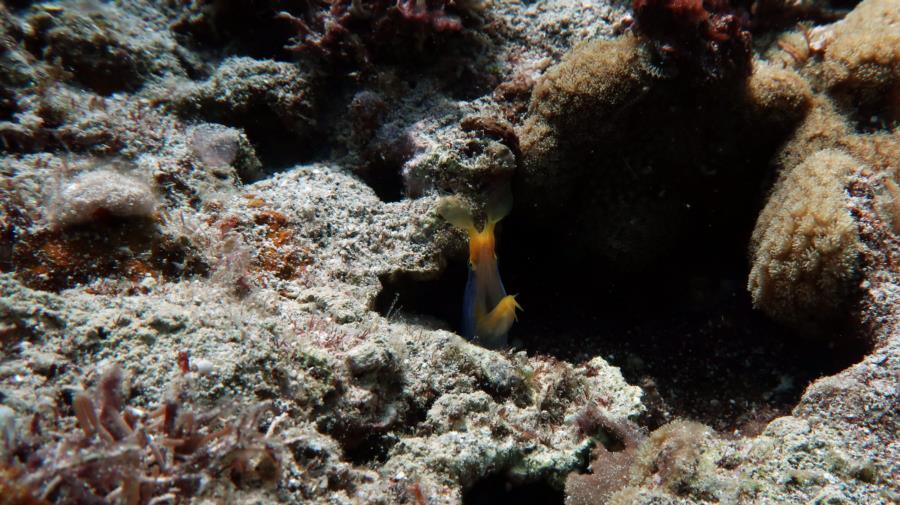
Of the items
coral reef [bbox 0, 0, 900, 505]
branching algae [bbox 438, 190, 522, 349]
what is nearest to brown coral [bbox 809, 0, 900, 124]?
coral reef [bbox 0, 0, 900, 505]

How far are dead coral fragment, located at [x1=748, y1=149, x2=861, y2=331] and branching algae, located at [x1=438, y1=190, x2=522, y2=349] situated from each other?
1737 millimetres

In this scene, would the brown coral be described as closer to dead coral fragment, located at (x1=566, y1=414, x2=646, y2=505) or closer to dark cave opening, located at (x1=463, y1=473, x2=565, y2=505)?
dead coral fragment, located at (x1=566, y1=414, x2=646, y2=505)

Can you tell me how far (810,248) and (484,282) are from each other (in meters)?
2.11

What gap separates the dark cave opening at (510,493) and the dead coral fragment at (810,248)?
204cm

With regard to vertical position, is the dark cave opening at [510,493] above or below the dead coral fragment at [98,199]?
below

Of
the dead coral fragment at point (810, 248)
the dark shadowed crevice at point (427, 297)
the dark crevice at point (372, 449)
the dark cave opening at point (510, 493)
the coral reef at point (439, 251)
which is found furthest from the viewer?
the dark shadowed crevice at point (427, 297)

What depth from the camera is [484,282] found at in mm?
3500

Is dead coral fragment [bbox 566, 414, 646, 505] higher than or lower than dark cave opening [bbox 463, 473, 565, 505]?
higher

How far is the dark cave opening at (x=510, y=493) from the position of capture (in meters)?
2.36

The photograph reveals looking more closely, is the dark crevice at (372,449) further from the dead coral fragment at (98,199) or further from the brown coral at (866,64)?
the brown coral at (866,64)

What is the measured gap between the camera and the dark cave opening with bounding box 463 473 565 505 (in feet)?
7.75

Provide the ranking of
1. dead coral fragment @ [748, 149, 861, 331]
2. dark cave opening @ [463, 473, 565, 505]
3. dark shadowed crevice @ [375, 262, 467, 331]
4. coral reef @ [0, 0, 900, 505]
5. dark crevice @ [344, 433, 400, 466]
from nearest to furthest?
coral reef @ [0, 0, 900, 505], dark crevice @ [344, 433, 400, 466], dark cave opening @ [463, 473, 565, 505], dead coral fragment @ [748, 149, 861, 331], dark shadowed crevice @ [375, 262, 467, 331]

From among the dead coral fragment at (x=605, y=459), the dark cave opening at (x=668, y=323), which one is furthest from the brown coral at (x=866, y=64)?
the dead coral fragment at (x=605, y=459)

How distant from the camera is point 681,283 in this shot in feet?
14.0
